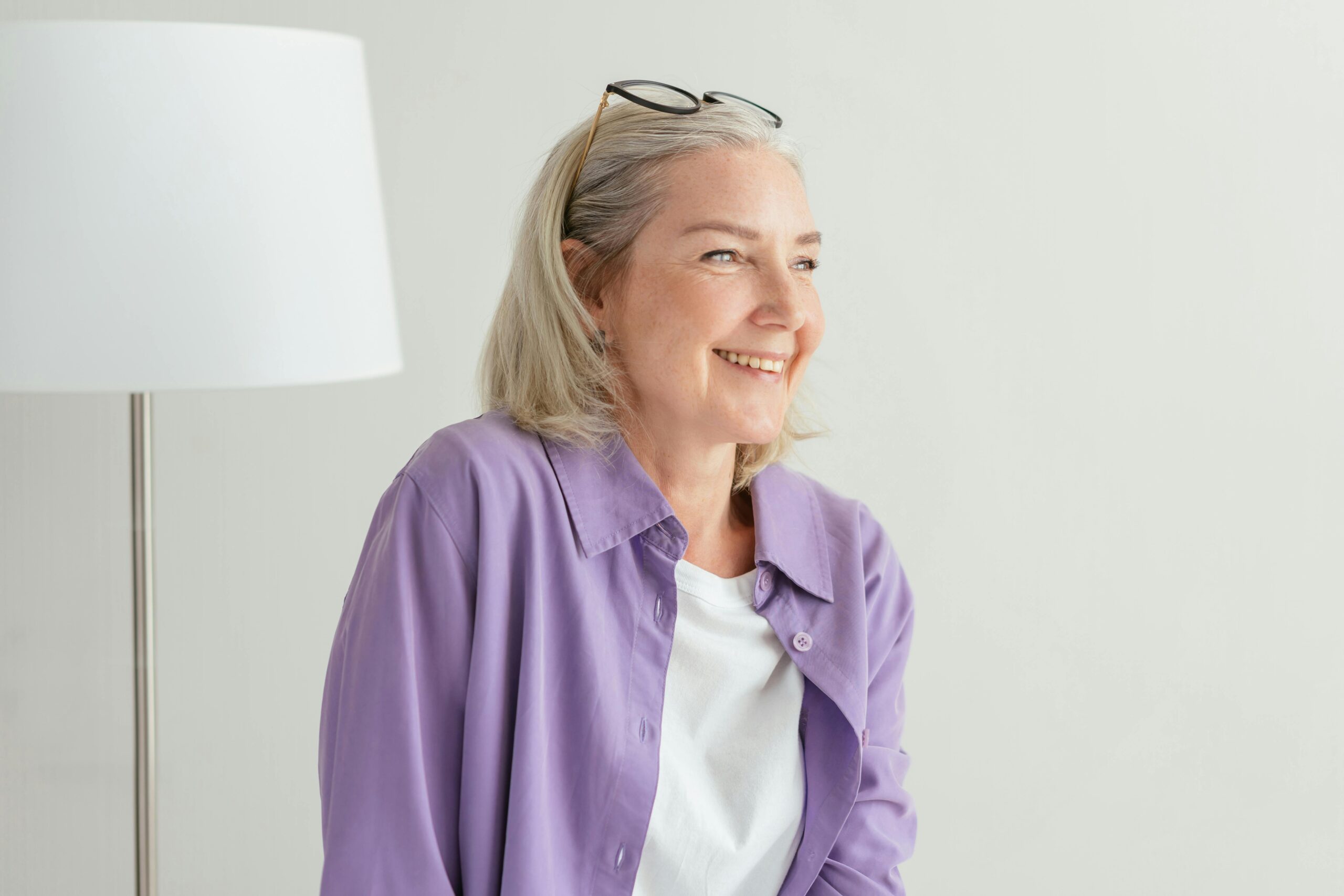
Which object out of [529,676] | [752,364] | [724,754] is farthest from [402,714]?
[752,364]

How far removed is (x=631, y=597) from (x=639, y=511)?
3.4 inches

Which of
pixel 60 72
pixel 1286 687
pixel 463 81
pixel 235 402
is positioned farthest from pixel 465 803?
pixel 1286 687

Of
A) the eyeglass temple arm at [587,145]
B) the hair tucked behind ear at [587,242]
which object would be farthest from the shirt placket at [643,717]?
the eyeglass temple arm at [587,145]

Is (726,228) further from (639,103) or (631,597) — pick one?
(631,597)

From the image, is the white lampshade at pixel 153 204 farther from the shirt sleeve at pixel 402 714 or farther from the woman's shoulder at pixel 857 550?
the woman's shoulder at pixel 857 550

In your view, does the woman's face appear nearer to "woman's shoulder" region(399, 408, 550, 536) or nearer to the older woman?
the older woman

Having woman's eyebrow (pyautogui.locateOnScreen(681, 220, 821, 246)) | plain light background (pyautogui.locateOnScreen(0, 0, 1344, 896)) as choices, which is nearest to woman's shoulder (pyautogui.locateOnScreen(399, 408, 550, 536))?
woman's eyebrow (pyautogui.locateOnScreen(681, 220, 821, 246))

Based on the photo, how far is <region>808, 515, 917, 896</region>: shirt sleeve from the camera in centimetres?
144

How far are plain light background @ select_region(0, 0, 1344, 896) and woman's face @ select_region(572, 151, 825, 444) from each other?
2.75 ft

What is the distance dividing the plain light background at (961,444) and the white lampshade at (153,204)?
2.01 feet

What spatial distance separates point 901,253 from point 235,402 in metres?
1.14

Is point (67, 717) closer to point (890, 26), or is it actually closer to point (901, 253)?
point (901, 253)

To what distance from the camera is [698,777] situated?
1325 millimetres

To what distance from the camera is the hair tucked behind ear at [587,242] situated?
1.33 meters
